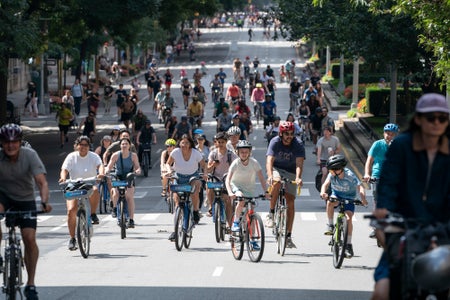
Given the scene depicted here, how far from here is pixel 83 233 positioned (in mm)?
18234

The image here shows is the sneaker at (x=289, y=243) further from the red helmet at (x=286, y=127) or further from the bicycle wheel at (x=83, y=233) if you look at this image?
the bicycle wheel at (x=83, y=233)

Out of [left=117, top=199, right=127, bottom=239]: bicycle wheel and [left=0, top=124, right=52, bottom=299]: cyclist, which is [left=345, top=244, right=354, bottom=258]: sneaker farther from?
[left=0, top=124, right=52, bottom=299]: cyclist

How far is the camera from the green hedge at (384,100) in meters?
51.0

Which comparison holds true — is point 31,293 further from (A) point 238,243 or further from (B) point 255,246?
(A) point 238,243

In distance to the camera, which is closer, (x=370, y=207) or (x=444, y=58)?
(x=444, y=58)

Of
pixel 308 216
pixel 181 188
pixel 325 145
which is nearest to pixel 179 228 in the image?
pixel 181 188

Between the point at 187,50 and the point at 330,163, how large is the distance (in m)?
98.0

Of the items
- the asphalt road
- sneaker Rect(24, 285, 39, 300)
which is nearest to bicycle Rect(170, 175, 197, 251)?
the asphalt road

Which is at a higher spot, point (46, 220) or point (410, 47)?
point (410, 47)

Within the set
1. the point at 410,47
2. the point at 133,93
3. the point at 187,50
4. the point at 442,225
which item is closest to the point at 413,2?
the point at 442,225

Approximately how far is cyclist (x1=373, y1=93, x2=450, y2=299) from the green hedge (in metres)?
42.3

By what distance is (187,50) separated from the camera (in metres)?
115

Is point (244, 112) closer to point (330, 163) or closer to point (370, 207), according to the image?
point (370, 207)

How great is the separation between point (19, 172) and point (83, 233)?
633cm
